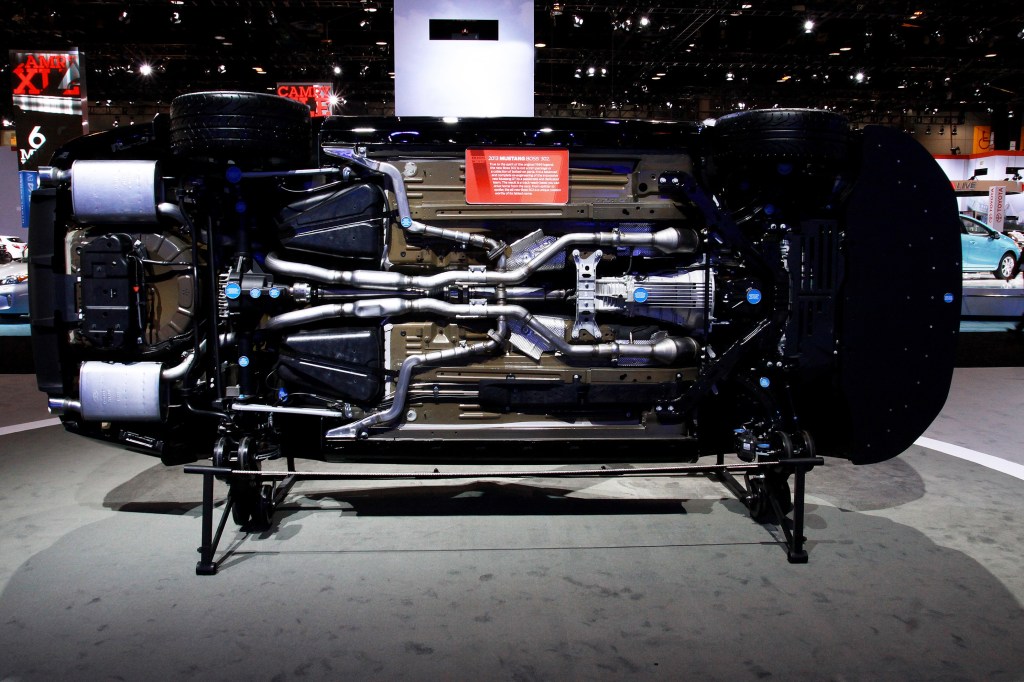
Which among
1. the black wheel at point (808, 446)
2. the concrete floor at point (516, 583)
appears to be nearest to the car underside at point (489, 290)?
the black wheel at point (808, 446)

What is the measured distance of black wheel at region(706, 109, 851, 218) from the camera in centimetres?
294

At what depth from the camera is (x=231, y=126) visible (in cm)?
287

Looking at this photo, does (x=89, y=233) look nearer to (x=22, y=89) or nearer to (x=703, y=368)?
(x=703, y=368)

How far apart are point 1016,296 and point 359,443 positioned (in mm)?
9695

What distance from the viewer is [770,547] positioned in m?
3.16

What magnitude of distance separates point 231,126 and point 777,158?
2421 millimetres

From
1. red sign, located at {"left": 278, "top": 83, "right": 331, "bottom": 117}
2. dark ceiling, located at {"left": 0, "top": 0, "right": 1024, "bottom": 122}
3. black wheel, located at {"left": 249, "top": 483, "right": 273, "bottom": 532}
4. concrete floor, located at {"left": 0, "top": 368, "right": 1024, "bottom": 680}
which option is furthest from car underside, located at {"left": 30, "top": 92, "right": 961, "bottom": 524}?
red sign, located at {"left": 278, "top": 83, "right": 331, "bottom": 117}

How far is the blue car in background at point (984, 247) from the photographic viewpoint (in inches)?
473

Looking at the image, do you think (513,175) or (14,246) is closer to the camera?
(513,175)

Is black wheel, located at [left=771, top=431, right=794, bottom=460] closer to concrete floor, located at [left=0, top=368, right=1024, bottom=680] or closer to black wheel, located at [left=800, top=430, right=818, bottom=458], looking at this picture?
black wheel, located at [left=800, top=430, right=818, bottom=458]

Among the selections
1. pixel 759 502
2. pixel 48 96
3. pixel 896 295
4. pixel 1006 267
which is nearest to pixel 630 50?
pixel 1006 267

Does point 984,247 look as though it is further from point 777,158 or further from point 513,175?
point 513,175

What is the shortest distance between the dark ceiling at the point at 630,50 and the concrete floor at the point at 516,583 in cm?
843

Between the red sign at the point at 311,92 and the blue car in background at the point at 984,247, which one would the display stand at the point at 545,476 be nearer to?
the red sign at the point at 311,92
